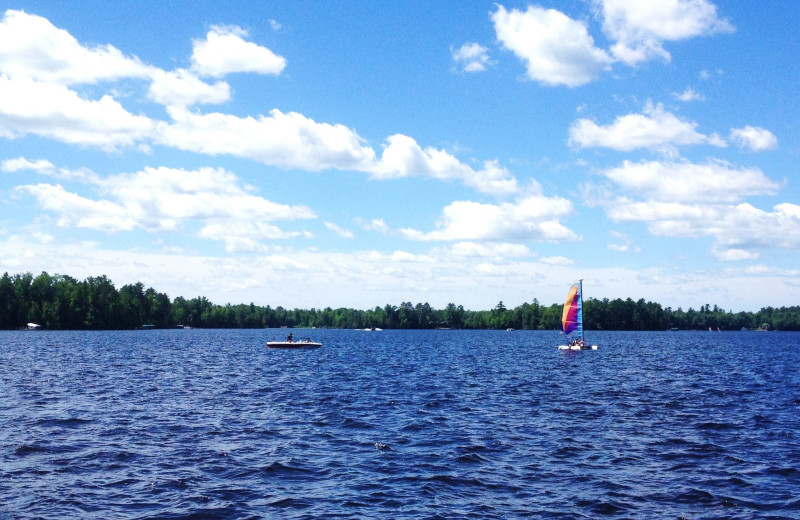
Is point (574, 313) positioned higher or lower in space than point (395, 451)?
higher

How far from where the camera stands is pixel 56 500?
865 inches

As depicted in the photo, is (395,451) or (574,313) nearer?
(395,451)

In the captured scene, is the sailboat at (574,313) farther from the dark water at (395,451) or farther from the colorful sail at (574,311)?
the dark water at (395,451)

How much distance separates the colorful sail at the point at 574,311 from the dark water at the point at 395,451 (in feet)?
184

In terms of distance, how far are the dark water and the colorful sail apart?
5602 centimetres

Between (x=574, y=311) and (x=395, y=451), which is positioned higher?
(x=574, y=311)

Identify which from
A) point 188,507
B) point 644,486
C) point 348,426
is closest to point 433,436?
point 348,426

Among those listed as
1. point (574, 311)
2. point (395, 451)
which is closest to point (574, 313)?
point (574, 311)

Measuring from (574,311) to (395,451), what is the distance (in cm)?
9263

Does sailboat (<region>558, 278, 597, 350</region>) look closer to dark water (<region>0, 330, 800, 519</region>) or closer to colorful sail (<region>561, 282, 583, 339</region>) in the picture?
colorful sail (<region>561, 282, 583, 339</region>)

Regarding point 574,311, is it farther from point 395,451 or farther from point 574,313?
point 395,451

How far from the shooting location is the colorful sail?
11406 centimetres

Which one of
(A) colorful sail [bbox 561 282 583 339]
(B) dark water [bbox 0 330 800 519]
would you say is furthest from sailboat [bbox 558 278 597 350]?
(B) dark water [bbox 0 330 800 519]

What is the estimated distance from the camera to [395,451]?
30.2m
